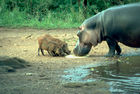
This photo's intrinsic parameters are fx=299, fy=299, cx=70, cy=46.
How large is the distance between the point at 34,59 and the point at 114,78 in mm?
2840

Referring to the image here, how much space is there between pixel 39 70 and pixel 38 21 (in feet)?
28.8

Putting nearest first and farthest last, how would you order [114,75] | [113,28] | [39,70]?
[114,75]
[39,70]
[113,28]

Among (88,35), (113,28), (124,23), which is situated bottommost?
(88,35)

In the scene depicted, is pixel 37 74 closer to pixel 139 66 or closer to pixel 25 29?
pixel 139 66

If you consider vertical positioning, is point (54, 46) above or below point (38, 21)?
below

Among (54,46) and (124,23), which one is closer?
(124,23)

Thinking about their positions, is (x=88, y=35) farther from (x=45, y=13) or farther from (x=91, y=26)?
(x=45, y=13)

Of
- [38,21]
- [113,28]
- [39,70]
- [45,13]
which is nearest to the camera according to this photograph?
[39,70]

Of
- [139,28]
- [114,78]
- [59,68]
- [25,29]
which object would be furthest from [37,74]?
[25,29]

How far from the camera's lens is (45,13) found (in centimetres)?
1650

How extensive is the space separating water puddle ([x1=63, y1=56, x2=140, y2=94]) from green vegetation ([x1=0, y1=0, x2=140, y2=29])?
24.4 feet

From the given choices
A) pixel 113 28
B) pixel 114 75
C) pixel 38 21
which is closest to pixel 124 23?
pixel 113 28

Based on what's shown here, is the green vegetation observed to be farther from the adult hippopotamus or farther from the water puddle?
the water puddle

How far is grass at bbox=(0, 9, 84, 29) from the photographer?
13984 millimetres
